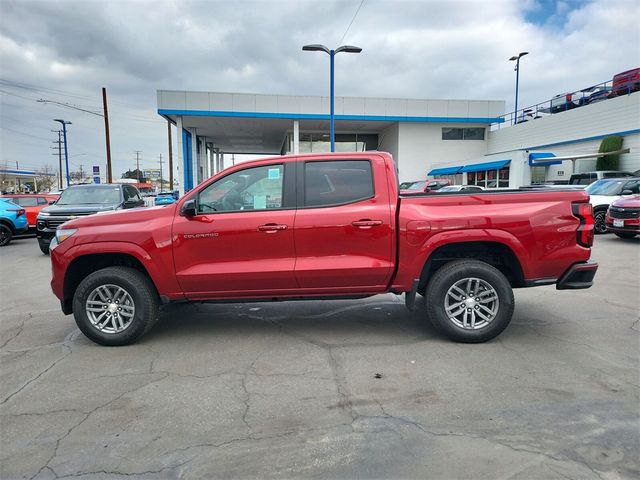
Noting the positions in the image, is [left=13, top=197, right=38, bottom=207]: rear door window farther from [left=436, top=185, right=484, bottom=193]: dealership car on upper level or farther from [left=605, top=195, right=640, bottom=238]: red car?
[left=605, top=195, right=640, bottom=238]: red car

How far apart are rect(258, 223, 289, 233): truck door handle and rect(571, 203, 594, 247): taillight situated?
3.00 metres

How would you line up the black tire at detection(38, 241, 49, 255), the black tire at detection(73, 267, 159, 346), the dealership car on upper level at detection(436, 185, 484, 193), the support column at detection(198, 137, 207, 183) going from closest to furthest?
the black tire at detection(73, 267, 159, 346), the dealership car on upper level at detection(436, 185, 484, 193), the black tire at detection(38, 241, 49, 255), the support column at detection(198, 137, 207, 183)

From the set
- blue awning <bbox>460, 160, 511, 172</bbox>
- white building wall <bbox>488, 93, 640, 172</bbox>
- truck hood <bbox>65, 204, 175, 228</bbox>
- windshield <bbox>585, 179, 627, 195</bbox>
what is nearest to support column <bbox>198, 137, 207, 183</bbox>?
blue awning <bbox>460, 160, 511, 172</bbox>

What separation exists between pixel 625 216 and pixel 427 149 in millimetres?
21804

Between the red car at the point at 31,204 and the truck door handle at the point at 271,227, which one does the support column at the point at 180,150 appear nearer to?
the red car at the point at 31,204

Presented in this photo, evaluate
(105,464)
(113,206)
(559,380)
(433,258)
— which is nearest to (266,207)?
(433,258)

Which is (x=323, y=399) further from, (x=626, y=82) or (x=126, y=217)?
(x=626, y=82)

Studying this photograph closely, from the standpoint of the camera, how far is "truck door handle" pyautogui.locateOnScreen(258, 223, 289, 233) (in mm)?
4535

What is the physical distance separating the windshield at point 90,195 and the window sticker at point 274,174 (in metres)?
9.04

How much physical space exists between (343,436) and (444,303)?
206 cm

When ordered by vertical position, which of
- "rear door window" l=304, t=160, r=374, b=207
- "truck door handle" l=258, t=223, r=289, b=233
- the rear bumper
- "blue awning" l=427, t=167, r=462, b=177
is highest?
"blue awning" l=427, t=167, r=462, b=177

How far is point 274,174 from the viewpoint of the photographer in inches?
188

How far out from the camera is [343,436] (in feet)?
9.91

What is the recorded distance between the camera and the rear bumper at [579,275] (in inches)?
180
